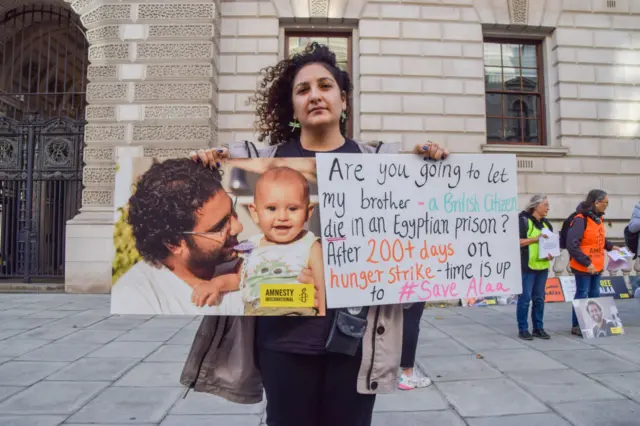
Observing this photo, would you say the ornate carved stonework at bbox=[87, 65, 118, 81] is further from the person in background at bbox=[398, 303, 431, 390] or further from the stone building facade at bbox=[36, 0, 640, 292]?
the person in background at bbox=[398, 303, 431, 390]

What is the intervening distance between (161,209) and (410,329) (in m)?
2.68

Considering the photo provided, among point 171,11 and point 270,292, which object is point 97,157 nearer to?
point 171,11

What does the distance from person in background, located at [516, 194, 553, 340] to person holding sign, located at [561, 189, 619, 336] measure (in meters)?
0.37

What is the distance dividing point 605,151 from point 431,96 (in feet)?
13.9

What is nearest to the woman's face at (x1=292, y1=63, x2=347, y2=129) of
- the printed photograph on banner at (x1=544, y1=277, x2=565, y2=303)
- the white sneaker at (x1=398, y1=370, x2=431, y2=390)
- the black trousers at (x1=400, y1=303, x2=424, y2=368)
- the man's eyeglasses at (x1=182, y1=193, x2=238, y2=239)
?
the man's eyeglasses at (x1=182, y1=193, x2=238, y2=239)

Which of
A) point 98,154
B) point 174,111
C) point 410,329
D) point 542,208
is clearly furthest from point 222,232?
point 98,154

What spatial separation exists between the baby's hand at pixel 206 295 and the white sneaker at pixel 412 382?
2.81m

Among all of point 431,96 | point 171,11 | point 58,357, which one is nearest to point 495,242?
point 58,357

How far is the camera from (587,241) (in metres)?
6.30

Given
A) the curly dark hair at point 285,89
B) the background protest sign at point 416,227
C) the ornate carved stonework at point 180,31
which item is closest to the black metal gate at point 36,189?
the ornate carved stonework at point 180,31

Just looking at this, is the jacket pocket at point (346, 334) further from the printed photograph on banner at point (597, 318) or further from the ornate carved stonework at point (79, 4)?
the ornate carved stonework at point (79, 4)

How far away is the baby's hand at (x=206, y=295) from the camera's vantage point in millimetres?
1814

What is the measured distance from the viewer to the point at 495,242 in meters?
2.06

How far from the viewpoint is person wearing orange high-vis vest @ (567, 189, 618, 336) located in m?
6.21
